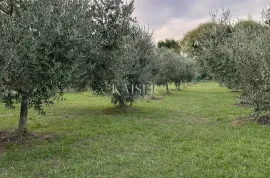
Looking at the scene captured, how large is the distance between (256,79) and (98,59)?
6498 mm

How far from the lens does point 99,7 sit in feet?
45.7

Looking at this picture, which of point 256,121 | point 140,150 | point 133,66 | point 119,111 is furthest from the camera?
point 119,111

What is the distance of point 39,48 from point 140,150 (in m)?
3.87

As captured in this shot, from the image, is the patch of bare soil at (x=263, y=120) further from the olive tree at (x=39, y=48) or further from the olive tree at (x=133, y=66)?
the olive tree at (x=39, y=48)

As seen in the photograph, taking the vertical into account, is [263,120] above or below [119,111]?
above

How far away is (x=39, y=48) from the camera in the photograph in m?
7.14

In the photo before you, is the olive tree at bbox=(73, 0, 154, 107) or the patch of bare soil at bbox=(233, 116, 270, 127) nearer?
the patch of bare soil at bbox=(233, 116, 270, 127)

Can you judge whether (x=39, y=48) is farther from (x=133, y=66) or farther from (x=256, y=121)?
(x=256, y=121)

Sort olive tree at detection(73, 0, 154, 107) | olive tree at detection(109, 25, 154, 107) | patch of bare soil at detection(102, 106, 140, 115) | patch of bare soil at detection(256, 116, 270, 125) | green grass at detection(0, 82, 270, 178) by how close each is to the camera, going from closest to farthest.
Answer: green grass at detection(0, 82, 270, 178) → patch of bare soil at detection(256, 116, 270, 125) → olive tree at detection(73, 0, 154, 107) → olive tree at detection(109, 25, 154, 107) → patch of bare soil at detection(102, 106, 140, 115)

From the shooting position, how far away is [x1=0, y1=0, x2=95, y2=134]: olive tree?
6.93 metres

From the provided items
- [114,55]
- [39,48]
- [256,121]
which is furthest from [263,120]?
[39,48]

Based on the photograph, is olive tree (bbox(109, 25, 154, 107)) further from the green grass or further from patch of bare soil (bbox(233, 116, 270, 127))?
patch of bare soil (bbox(233, 116, 270, 127))

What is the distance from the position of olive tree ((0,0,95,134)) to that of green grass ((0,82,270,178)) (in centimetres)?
172

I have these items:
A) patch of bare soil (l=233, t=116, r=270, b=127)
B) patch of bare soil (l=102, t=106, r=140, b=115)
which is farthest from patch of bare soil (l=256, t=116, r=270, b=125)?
patch of bare soil (l=102, t=106, r=140, b=115)
